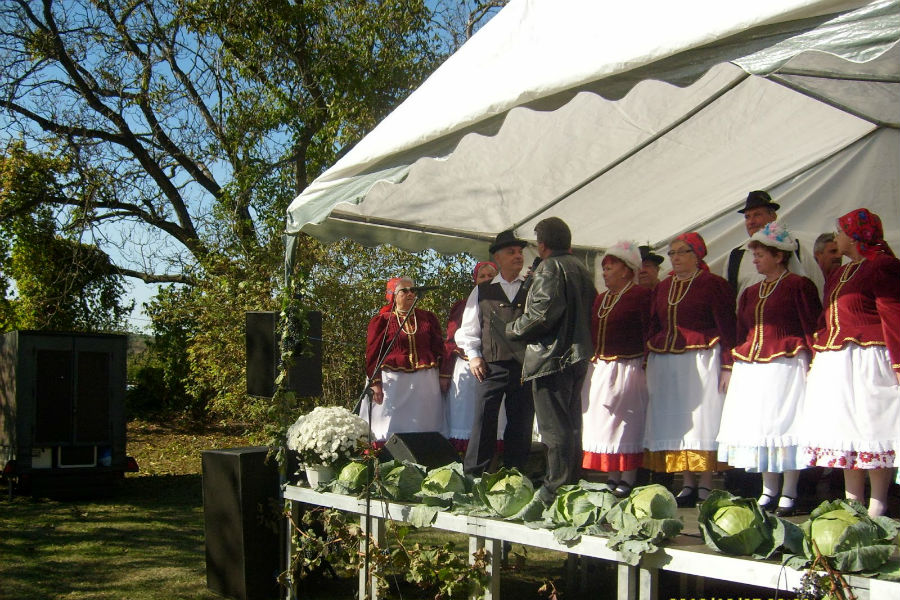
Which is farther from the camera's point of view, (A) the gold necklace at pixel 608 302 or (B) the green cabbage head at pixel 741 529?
(A) the gold necklace at pixel 608 302

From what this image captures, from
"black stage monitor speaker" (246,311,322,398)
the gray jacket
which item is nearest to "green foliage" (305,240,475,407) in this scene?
"black stage monitor speaker" (246,311,322,398)

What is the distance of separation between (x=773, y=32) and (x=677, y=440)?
266cm

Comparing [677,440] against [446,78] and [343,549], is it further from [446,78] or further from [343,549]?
[446,78]

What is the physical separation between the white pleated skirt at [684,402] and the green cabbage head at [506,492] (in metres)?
1.37

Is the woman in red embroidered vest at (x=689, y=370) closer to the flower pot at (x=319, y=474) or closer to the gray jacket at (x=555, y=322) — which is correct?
the gray jacket at (x=555, y=322)

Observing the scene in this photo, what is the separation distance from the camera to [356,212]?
696 cm

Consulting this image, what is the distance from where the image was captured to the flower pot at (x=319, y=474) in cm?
550

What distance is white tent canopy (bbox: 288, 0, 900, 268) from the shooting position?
3.74 meters

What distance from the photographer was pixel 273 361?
6.20 metres

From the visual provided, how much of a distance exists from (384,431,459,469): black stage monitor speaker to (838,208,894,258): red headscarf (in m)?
2.85

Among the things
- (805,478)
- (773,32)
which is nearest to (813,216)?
(805,478)

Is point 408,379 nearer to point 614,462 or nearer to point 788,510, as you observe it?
point 614,462

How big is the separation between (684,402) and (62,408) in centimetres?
798

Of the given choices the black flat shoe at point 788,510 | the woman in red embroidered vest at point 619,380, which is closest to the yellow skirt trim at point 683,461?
the woman in red embroidered vest at point 619,380
